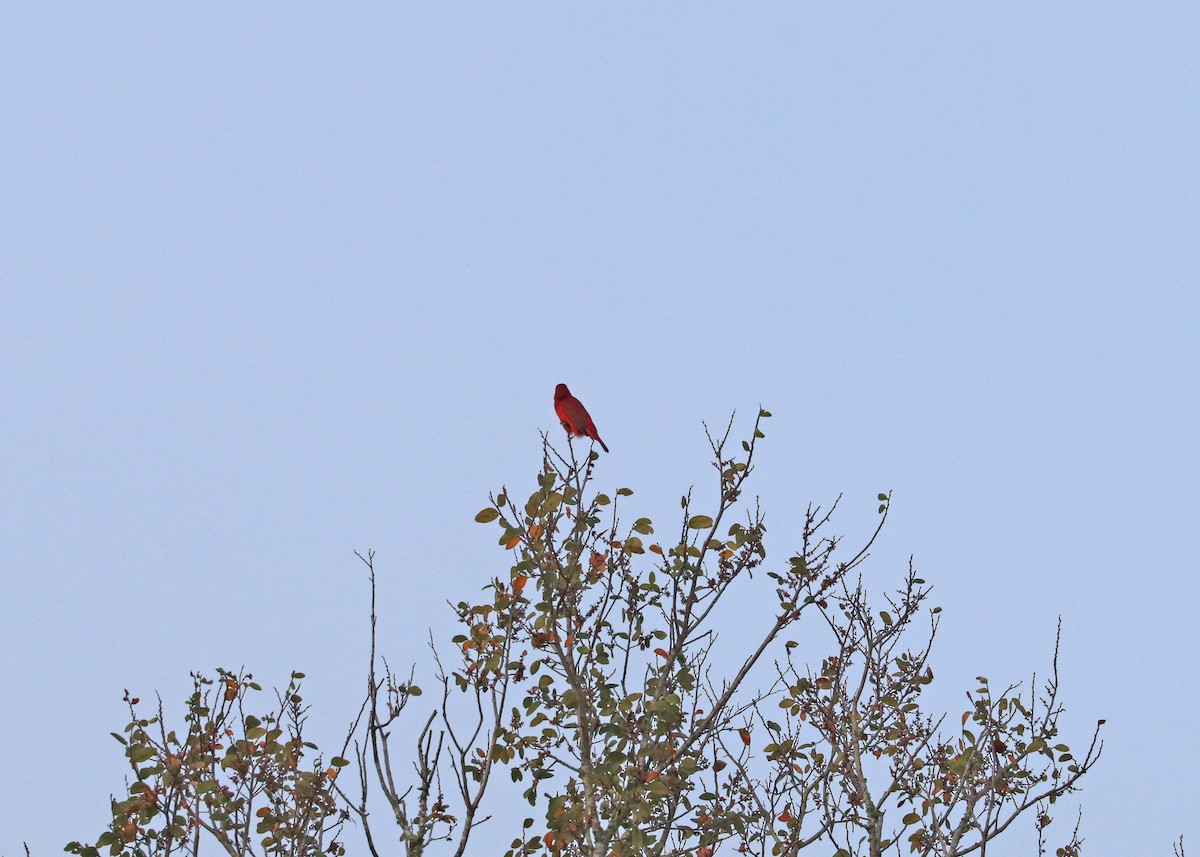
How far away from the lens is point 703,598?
808 cm

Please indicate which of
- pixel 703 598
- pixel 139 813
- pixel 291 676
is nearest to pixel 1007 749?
pixel 703 598

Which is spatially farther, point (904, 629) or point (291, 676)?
point (904, 629)

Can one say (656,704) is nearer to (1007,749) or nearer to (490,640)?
(490,640)

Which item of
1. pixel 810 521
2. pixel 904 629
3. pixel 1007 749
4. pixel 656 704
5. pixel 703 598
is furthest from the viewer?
pixel 904 629

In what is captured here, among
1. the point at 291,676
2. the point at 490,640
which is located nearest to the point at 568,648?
the point at 490,640

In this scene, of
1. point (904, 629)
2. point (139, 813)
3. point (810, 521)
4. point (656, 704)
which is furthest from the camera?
point (904, 629)

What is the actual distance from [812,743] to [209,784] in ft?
14.2

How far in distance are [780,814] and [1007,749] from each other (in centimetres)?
184

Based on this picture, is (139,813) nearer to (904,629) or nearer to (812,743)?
(812,743)

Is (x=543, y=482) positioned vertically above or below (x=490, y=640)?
above

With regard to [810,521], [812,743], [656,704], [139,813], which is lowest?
[139,813]

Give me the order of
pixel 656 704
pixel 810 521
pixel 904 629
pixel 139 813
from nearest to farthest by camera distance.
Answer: pixel 139 813
pixel 656 704
pixel 810 521
pixel 904 629

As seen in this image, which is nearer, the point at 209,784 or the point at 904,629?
the point at 209,784

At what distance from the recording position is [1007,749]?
9.50 meters
